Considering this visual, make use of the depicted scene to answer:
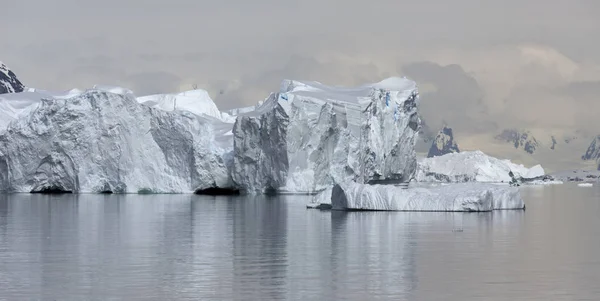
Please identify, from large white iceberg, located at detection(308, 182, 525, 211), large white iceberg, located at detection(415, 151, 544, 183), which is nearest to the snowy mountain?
large white iceberg, located at detection(415, 151, 544, 183)

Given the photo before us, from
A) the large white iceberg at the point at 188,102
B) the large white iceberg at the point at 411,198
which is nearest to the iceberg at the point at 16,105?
the large white iceberg at the point at 188,102

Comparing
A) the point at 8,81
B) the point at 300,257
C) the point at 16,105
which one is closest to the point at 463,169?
the point at 8,81

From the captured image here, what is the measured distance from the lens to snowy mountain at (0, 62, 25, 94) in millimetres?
92581

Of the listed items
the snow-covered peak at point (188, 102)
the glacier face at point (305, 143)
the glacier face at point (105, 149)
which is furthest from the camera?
the snow-covered peak at point (188, 102)

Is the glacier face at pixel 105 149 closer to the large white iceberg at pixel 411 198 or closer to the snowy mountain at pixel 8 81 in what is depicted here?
the large white iceberg at pixel 411 198

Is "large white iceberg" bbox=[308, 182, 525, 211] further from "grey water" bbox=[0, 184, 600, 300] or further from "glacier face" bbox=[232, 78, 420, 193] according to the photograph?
"glacier face" bbox=[232, 78, 420, 193]

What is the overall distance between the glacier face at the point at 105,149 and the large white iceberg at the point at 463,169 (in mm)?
50958

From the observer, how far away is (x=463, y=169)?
369ft

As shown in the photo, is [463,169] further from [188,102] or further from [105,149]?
[105,149]

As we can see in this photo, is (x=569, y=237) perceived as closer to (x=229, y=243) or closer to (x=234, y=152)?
(x=229, y=243)

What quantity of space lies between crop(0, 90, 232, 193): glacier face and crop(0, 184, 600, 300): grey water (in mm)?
24591

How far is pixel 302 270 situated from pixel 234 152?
45.3 metres

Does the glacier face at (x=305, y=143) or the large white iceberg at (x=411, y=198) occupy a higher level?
the glacier face at (x=305, y=143)

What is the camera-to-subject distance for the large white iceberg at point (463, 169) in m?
112
